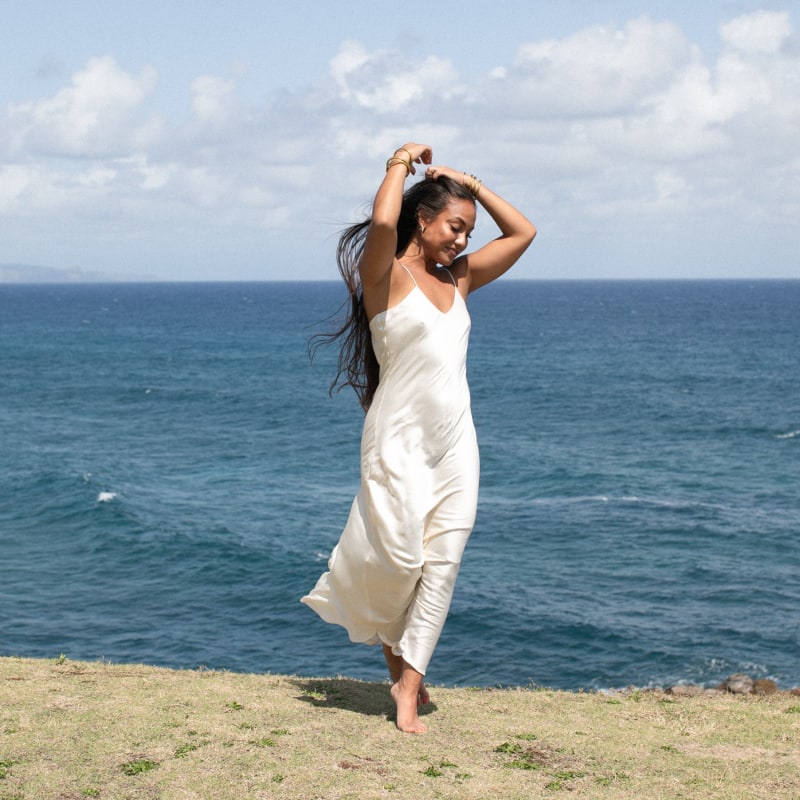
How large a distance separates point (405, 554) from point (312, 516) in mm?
31395

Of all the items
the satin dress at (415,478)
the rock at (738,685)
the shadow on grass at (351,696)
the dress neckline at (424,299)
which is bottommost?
the rock at (738,685)

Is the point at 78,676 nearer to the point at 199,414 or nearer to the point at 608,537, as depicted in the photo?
the point at 608,537

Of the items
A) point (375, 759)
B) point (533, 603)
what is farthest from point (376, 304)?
point (533, 603)

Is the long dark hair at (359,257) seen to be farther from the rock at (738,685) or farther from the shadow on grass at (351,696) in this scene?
the rock at (738,685)

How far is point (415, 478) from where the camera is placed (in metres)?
5.99

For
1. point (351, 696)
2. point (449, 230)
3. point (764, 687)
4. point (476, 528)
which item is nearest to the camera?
point (449, 230)

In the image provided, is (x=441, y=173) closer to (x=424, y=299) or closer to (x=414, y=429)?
(x=424, y=299)

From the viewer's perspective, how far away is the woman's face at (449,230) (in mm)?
6012

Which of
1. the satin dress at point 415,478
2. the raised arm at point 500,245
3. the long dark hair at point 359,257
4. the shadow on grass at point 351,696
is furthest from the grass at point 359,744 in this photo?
the raised arm at point 500,245

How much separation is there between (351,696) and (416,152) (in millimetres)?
3409

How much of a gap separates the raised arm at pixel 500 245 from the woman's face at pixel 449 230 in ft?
0.87

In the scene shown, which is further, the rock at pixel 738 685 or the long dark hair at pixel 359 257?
the rock at pixel 738 685

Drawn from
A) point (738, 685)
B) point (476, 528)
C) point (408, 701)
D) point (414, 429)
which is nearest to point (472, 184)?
point (414, 429)

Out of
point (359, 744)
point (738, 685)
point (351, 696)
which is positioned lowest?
point (738, 685)
